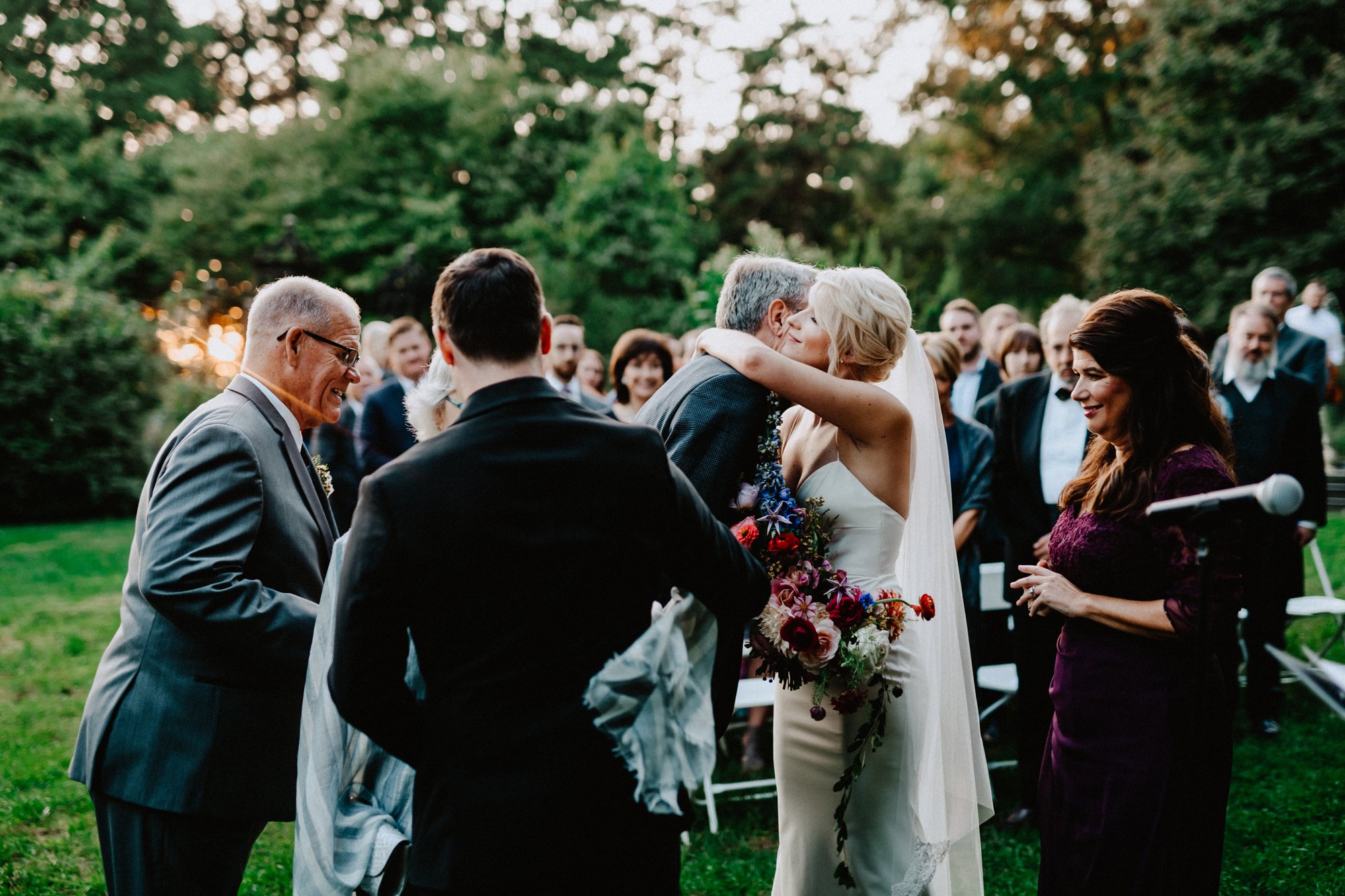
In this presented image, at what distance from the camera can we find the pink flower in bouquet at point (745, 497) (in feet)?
10.5

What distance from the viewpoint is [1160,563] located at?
291 centimetres

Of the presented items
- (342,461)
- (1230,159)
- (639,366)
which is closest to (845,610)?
(639,366)

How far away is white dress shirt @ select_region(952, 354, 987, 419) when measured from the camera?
755 cm

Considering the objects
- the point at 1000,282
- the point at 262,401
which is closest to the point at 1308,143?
the point at 1000,282

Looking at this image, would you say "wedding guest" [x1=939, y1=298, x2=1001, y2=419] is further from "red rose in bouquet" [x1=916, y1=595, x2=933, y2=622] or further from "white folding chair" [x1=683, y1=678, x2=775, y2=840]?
"red rose in bouquet" [x1=916, y1=595, x2=933, y2=622]

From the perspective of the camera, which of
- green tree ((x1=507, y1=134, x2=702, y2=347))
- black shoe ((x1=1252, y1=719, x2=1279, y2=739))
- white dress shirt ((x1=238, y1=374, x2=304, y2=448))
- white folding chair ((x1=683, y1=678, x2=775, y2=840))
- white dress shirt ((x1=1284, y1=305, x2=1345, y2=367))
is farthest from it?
green tree ((x1=507, y1=134, x2=702, y2=347))

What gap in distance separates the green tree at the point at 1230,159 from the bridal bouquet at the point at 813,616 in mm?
22733

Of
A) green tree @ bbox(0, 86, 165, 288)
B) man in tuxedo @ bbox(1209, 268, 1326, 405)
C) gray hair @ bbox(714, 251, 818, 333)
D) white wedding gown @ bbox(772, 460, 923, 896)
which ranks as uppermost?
green tree @ bbox(0, 86, 165, 288)

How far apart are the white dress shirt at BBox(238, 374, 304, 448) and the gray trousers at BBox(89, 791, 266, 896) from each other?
111 centimetres

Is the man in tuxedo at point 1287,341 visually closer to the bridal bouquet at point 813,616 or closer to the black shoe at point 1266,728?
the black shoe at point 1266,728

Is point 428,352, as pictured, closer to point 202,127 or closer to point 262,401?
point 262,401

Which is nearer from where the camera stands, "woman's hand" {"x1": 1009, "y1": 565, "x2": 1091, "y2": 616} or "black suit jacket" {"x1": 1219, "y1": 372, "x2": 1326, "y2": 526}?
"woman's hand" {"x1": 1009, "y1": 565, "x2": 1091, "y2": 616}

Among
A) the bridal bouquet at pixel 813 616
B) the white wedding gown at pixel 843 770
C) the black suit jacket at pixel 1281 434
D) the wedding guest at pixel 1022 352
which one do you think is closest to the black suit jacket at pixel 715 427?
the bridal bouquet at pixel 813 616

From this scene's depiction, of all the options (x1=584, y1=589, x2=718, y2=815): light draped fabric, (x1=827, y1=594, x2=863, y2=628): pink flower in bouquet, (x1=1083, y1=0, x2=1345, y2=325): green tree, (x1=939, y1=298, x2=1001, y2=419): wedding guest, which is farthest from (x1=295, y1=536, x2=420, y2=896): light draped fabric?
(x1=1083, y1=0, x2=1345, y2=325): green tree
